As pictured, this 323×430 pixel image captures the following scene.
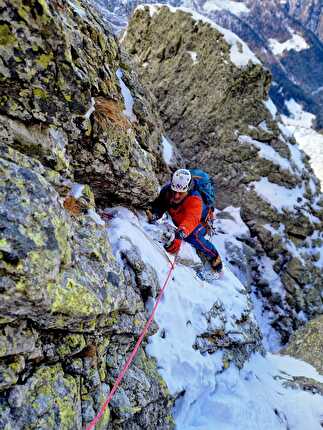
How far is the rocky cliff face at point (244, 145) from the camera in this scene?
2122cm

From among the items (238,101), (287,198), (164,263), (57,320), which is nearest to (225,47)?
(238,101)

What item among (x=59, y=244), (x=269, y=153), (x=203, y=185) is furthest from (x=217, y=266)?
(x=269, y=153)

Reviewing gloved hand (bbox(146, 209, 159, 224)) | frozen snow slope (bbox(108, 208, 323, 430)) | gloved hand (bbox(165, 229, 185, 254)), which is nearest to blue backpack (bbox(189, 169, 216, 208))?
gloved hand (bbox(146, 209, 159, 224))

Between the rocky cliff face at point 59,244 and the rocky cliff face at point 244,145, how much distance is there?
15964 mm

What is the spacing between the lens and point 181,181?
8.23m

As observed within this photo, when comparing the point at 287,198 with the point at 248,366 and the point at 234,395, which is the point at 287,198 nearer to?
the point at 248,366

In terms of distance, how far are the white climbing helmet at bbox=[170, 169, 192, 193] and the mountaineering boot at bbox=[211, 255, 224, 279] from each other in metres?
2.62

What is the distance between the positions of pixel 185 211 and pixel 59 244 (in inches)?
193

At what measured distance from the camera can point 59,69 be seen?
5.05 metres

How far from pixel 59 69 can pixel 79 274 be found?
310cm

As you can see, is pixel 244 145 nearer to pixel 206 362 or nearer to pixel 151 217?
pixel 151 217

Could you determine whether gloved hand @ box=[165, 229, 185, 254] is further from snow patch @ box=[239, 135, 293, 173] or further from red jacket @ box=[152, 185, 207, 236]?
snow patch @ box=[239, 135, 293, 173]

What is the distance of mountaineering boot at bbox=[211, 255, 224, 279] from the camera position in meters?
9.87

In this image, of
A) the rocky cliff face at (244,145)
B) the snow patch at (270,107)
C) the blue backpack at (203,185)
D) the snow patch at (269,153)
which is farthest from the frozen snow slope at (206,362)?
the snow patch at (270,107)
